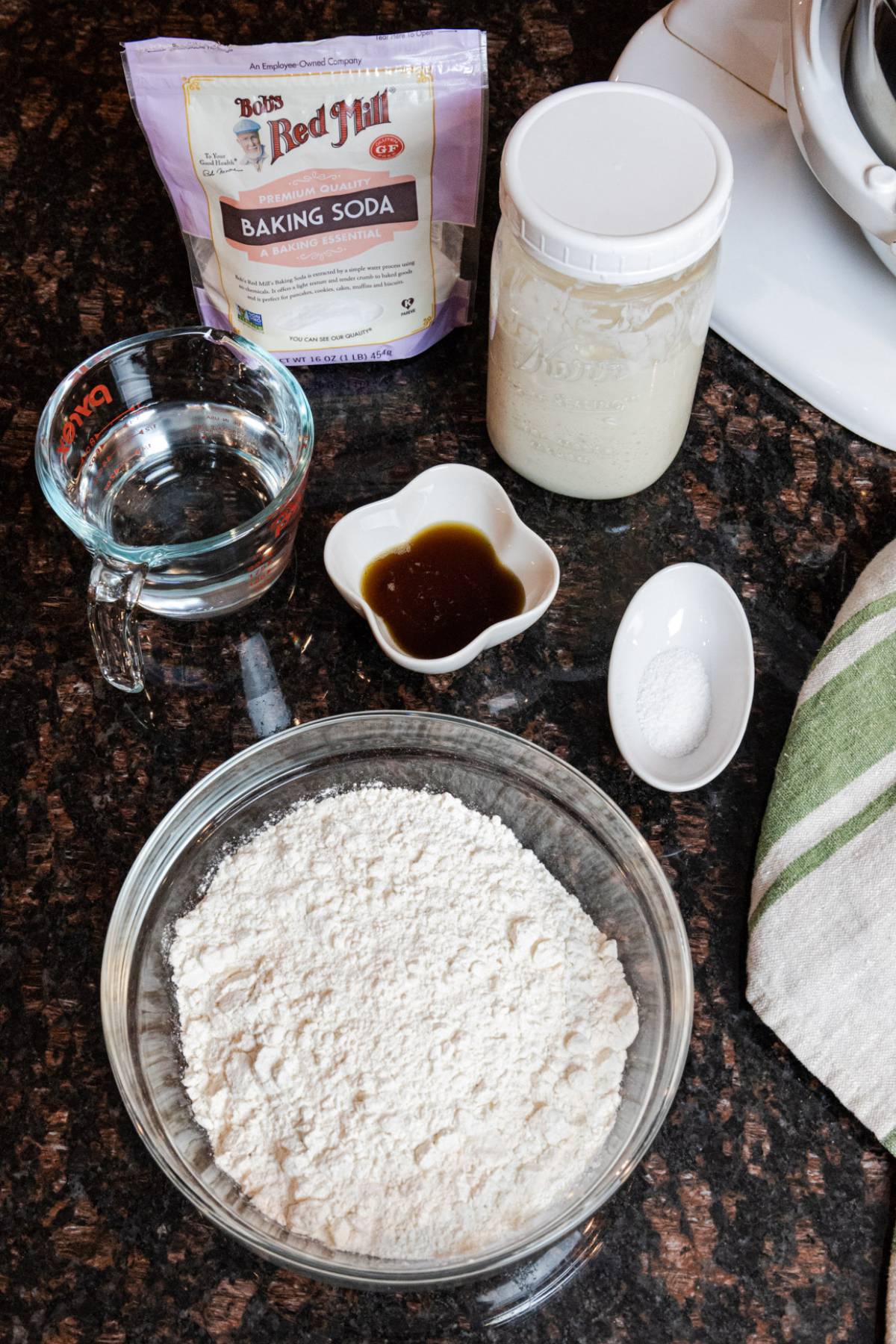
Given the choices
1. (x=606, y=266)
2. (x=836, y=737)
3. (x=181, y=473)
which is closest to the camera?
(x=606, y=266)

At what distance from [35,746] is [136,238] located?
0.50 metres

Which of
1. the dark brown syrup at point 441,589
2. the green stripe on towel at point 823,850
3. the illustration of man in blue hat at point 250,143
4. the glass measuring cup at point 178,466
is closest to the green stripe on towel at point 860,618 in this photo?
the green stripe on towel at point 823,850

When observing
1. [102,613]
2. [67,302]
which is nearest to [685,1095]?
[102,613]

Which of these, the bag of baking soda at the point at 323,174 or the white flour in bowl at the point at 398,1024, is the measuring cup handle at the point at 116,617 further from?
the bag of baking soda at the point at 323,174

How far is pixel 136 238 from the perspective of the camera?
1154 mm

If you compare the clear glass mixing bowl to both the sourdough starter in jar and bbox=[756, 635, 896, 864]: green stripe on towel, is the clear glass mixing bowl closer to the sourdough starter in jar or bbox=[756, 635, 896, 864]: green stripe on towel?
bbox=[756, 635, 896, 864]: green stripe on towel

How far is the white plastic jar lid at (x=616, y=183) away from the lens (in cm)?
79

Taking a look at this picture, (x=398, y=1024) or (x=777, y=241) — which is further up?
(x=777, y=241)

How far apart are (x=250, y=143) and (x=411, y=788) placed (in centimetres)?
48

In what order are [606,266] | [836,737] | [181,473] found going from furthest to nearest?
[181,473] < [836,737] < [606,266]

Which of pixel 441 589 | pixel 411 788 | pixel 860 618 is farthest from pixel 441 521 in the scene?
pixel 860 618

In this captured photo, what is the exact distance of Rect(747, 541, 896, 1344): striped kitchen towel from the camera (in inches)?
32.2

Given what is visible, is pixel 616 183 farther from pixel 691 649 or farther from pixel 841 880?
pixel 841 880

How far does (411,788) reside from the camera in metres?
0.92
